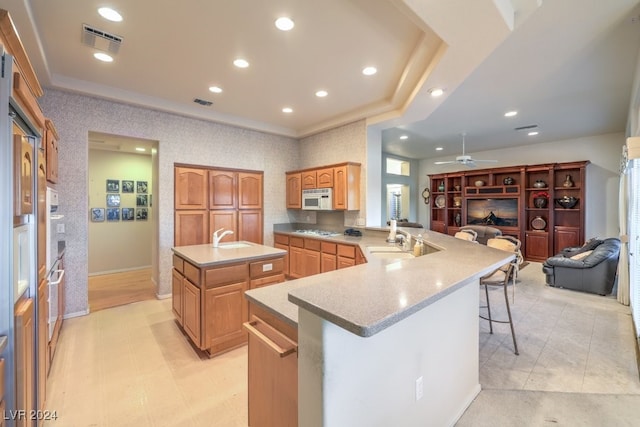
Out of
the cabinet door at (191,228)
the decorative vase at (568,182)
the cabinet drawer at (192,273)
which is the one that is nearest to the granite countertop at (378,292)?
the cabinet drawer at (192,273)

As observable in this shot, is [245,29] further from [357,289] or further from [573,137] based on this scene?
[573,137]

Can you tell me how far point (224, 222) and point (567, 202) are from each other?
7.60 m

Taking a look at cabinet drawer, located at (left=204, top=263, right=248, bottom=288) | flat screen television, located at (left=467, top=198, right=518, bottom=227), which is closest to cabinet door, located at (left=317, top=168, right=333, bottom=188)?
cabinet drawer, located at (left=204, top=263, right=248, bottom=288)

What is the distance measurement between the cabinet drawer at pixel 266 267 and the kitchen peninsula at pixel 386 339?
1228mm

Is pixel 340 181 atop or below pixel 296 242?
atop

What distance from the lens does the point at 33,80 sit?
5.35 ft

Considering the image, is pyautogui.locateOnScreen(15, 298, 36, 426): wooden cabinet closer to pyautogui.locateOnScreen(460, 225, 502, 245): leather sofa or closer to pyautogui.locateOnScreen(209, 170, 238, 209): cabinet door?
pyautogui.locateOnScreen(209, 170, 238, 209): cabinet door

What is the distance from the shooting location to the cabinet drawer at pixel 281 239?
5262 millimetres

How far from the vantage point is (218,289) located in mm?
2609

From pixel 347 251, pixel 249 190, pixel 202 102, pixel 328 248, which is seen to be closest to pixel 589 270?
pixel 347 251

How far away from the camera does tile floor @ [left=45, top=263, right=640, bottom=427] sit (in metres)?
1.86

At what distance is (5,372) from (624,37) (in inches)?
189

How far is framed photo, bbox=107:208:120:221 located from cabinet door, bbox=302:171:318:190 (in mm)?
3970

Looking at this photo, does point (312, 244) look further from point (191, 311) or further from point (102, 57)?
point (102, 57)
